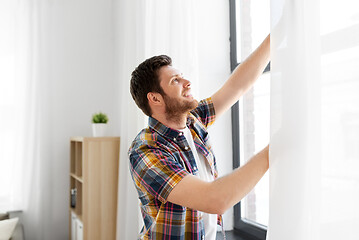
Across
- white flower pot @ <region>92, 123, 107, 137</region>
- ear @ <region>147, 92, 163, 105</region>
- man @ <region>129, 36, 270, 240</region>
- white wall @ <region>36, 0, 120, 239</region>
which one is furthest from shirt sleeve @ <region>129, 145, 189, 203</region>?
white wall @ <region>36, 0, 120, 239</region>

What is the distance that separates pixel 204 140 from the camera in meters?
1.53

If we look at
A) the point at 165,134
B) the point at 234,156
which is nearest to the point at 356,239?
the point at 165,134

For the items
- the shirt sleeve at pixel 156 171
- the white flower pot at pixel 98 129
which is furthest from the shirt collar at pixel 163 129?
the white flower pot at pixel 98 129

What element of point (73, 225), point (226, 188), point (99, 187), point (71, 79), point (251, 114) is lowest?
point (73, 225)

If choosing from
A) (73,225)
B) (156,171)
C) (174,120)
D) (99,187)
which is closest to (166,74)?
(174,120)

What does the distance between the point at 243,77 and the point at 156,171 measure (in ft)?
1.70

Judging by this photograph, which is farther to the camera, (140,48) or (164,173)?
(140,48)

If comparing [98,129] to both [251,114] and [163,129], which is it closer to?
[251,114]

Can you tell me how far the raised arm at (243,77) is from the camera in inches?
50.4

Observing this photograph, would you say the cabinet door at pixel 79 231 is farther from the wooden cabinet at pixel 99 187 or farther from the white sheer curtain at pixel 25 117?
the white sheer curtain at pixel 25 117

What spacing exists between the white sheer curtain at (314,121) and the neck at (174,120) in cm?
53

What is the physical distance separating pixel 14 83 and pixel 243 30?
6.27 feet

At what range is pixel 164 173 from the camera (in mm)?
1145

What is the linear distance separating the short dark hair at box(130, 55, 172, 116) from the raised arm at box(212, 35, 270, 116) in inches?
10.4
